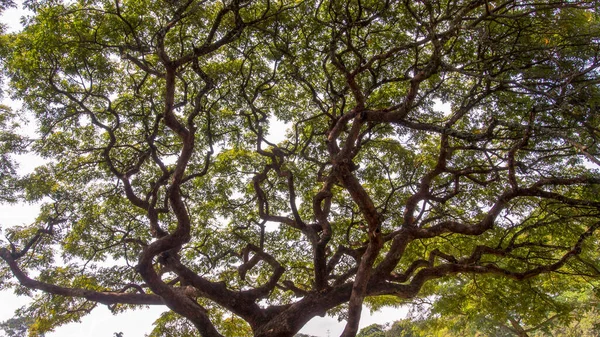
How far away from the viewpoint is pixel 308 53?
26.8 ft

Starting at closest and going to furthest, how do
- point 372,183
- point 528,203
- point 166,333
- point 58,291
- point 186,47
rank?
point 58,291 < point 186,47 < point 528,203 < point 372,183 < point 166,333

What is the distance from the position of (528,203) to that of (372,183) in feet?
12.4

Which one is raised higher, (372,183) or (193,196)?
(193,196)

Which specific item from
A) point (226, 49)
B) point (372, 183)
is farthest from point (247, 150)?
point (372, 183)

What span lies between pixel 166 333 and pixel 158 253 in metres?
5.39

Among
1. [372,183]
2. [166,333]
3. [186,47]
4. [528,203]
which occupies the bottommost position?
[166,333]

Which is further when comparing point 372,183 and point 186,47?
point 372,183

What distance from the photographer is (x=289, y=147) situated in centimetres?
1039

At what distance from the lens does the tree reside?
21.5 feet

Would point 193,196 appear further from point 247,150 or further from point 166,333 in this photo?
point 166,333

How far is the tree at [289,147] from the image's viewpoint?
656 cm

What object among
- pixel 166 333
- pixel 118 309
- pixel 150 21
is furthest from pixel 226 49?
pixel 166 333

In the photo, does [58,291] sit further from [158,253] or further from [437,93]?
[437,93]

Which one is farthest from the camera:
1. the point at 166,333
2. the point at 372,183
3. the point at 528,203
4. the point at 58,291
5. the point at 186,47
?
the point at 166,333
